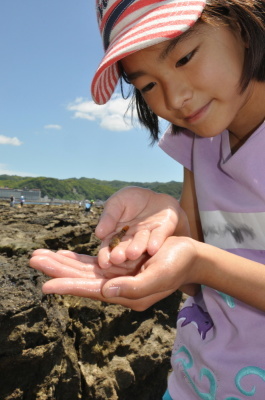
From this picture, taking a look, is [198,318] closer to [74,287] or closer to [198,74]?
[74,287]

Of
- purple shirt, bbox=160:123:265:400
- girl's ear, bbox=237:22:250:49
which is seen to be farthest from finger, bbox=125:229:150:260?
girl's ear, bbox=237:22:250:49

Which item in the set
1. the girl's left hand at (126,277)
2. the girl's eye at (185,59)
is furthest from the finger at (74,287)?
the girl's eye at (185,59)

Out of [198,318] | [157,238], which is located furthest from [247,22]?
[198,318]

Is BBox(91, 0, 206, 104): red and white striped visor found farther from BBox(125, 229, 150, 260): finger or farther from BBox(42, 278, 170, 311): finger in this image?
BBox(42, 278, 170, 311): finger

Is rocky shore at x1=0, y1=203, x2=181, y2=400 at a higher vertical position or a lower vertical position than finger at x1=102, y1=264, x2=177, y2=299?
lower

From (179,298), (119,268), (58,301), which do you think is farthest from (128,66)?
(179,298)

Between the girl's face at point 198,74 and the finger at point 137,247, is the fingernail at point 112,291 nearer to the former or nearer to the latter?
the finger at point 137,247

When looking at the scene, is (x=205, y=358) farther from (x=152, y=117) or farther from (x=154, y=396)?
(x=154, y=396)

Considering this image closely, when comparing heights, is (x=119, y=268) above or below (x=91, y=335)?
above
